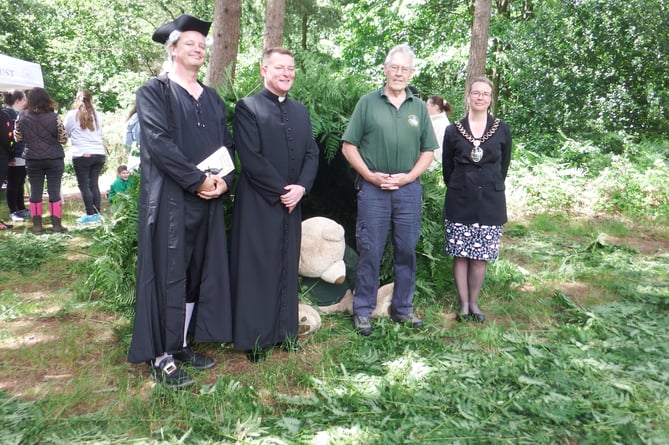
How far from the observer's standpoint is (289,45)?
54.3ft

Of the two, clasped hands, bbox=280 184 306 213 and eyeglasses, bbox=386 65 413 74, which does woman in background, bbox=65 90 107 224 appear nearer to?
clasped hands, bbox=280 184 306 213

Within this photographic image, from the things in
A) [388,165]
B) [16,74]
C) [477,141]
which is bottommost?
[388,165]

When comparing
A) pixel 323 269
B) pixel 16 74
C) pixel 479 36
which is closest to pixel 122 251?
pixel 323 269

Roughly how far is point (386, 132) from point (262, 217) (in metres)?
1.20

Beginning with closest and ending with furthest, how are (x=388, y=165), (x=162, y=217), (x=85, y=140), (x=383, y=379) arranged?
(x=162, y=217), (x=383, y=379), (x=388, y=165), (x=85, y=140)

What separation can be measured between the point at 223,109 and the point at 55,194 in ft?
17.0

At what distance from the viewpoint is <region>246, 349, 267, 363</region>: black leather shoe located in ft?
12.1

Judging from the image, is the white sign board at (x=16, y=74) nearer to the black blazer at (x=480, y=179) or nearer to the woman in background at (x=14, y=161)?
the woman in background at (x=14, y=161)

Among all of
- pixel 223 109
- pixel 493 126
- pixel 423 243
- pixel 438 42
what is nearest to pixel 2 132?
pixel 223 109

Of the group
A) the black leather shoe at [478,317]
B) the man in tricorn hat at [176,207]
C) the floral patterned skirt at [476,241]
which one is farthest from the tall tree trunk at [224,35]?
the black leather shoe at [478,317]

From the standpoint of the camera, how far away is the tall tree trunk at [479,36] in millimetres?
10031

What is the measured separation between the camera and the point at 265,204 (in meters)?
3.69

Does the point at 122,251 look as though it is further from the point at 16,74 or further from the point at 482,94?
the point at 16,74

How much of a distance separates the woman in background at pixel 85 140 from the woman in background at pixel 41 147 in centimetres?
36
